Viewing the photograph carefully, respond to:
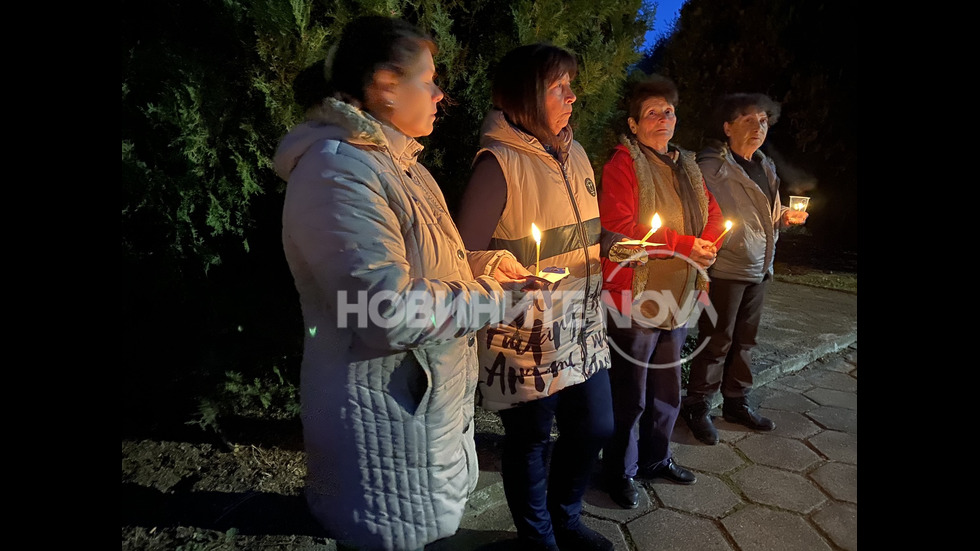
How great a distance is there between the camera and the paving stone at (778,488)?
2965 millimetres

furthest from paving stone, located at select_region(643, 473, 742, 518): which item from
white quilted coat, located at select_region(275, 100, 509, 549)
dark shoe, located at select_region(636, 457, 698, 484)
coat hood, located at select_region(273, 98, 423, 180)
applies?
coat hood, located at select_region(273, 98, 423, 180)

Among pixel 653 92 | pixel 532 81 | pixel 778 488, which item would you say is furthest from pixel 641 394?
pixel 532 81

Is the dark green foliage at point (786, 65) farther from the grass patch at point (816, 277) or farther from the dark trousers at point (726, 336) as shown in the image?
the dark trousers at point (726, 336)

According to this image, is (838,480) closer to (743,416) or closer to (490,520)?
(743,416)

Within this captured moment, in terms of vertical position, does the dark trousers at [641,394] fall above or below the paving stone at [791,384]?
above

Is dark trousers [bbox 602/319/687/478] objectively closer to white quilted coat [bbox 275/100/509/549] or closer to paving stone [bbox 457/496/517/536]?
paving stone [bbox 457/496/517/536]

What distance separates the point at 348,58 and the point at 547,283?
861 millimetres

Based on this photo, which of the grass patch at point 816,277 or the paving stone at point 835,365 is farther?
the grass patch at point 816,277

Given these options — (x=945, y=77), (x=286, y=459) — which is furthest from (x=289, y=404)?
(x=945, y=77)

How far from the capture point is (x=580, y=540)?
2424 millimetres

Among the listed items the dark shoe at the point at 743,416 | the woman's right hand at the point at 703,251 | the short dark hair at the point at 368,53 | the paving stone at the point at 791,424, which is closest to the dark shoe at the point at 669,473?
the dark shoe at the point at 743,416

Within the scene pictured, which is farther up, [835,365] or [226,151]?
[226,151]

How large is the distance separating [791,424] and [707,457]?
95 cm

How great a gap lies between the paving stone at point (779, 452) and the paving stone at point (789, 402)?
585mm
